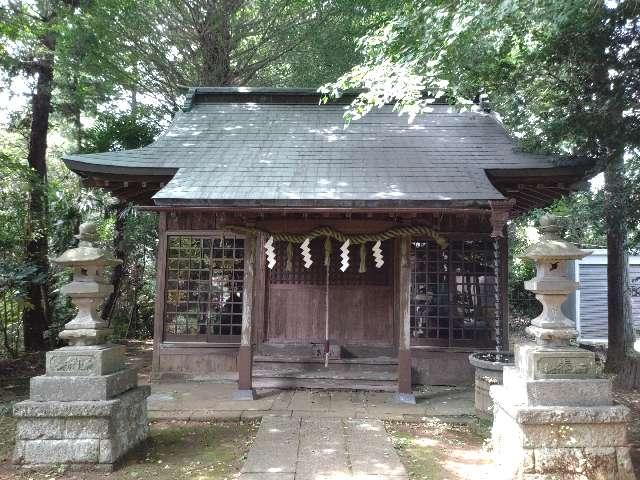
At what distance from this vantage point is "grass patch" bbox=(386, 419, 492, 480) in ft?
14.0

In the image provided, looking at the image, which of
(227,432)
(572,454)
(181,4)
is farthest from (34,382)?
(181,4)

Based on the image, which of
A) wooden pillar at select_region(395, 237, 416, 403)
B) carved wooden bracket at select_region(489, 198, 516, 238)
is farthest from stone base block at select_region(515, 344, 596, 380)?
wooden pillar at select_region(395, 237, 416, 403)

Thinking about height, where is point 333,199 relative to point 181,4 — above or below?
below

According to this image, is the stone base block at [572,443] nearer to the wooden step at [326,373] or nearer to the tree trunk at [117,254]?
the wooden step at [326,373]

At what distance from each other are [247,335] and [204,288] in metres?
1.70

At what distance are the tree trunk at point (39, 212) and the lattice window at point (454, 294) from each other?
7.67 meters

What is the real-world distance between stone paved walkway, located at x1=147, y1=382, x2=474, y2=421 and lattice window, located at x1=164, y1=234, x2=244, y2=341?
0.99 m

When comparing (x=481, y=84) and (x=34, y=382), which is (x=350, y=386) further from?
(x=481, y=84)

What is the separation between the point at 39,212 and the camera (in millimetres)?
10156

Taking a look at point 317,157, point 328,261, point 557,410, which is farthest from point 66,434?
point 317,157

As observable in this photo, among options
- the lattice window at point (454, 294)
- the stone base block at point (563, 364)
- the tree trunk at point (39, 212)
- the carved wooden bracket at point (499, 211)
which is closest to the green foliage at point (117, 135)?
the tree trunk at point (39, 212)

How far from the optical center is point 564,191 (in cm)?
753

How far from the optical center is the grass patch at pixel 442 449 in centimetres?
427

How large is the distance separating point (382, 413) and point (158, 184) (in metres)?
4.97
